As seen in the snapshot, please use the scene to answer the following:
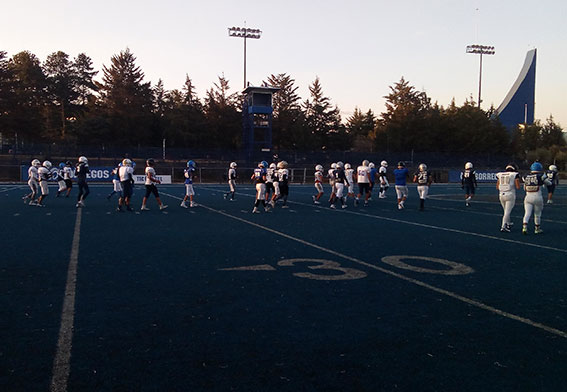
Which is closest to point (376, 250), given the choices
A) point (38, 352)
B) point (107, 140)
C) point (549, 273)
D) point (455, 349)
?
point (549, 273)

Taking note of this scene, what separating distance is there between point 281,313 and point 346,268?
258 centimetres

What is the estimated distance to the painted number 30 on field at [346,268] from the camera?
7254 millimetres

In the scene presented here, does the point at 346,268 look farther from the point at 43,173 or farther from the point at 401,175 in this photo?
the point at 43,173

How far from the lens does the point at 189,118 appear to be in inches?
2469

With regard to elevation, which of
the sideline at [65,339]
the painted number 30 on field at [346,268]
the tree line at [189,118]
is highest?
the tree line at [189,118]

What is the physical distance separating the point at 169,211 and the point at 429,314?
13025mm

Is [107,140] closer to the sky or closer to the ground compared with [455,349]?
closer to the sky

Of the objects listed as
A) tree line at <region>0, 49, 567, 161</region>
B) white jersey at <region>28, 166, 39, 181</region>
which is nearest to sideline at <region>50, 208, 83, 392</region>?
white jersey at <region>28, 166, 39, 181</region>

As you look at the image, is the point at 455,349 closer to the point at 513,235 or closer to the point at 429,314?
the point at 429,314

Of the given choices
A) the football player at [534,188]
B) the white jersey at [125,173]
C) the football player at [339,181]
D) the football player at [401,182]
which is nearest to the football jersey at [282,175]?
the football player at [339,181]

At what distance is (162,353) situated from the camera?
4.21 m

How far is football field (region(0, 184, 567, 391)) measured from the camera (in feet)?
12.5

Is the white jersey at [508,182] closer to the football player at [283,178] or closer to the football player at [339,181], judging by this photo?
the football player at [339,181]

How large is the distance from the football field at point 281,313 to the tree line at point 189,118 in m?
52.5
